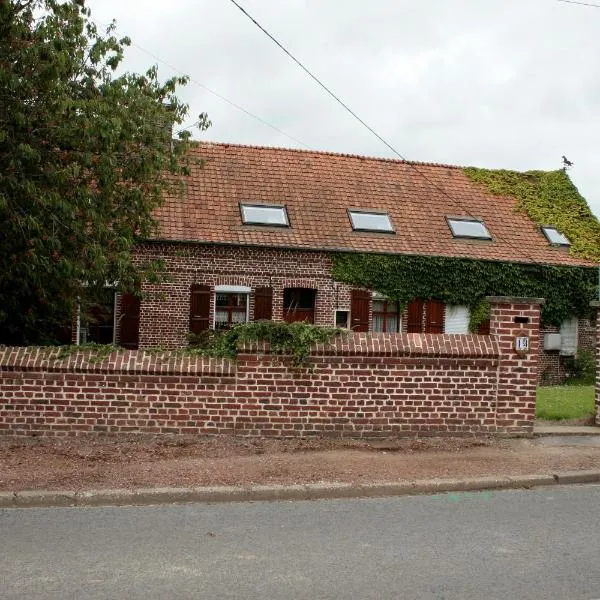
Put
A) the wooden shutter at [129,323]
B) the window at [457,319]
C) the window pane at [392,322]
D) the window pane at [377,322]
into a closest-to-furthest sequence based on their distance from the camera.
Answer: the wooden shutter at [129,323] < the window pane at [377,322] < the window pane at [392,322] < the window at [457,319]

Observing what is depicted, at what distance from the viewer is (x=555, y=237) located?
981 inches

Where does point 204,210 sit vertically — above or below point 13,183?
above

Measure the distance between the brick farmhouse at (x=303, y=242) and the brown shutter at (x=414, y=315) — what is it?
0.03m

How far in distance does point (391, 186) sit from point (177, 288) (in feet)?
27.5

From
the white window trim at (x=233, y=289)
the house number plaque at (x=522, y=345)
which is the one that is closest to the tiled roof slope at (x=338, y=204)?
the white window trim at (x=233, y=289)

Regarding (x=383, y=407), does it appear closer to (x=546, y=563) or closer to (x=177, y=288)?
(x=546, y=563)

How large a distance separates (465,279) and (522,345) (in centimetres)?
1294

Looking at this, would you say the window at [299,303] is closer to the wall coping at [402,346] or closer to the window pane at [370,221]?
the window pane at [370,221]

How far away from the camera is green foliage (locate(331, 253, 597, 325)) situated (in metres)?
21.8

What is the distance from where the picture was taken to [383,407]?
31.5 ft

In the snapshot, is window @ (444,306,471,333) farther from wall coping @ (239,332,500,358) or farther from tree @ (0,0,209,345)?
wall coping @ (239,332,500,358)

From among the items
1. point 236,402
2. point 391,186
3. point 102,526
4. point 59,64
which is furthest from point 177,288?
point 102,526

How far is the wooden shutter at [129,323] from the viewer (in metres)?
20.4

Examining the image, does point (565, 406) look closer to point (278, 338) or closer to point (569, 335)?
point (278, 338)
